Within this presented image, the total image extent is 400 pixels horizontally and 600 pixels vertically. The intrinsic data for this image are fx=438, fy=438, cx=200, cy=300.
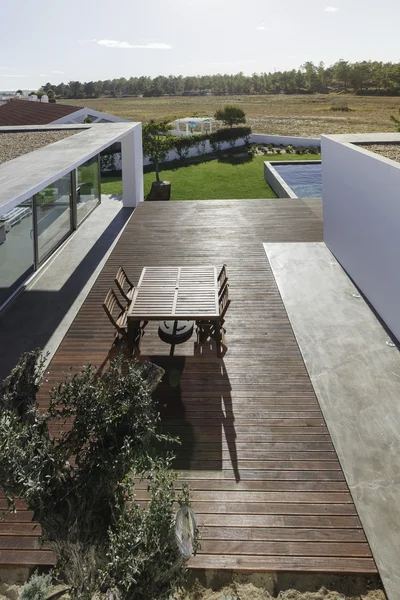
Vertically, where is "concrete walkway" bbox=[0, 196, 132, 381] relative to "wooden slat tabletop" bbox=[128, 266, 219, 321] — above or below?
below

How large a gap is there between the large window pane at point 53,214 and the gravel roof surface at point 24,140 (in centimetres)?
87

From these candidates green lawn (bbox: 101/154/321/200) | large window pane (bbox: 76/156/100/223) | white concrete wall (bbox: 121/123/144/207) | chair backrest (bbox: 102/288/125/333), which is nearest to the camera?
chair backrest (bbox: 102/288/125/333)

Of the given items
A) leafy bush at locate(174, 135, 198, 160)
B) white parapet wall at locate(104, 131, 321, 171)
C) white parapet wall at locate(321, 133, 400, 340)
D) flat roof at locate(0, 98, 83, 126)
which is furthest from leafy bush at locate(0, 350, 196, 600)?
leafy bush at locate(174, 135, 198, 160)

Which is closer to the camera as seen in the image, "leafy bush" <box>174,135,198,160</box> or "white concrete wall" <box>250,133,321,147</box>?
"leafy bush" <box>174,135,198,160</box>

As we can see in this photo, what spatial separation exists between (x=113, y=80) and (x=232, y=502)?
154 metres

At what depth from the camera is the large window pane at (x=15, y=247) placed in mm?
7596

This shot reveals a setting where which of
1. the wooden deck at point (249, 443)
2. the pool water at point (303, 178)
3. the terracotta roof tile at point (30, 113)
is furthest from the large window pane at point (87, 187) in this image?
the pool water at point (303, 178)

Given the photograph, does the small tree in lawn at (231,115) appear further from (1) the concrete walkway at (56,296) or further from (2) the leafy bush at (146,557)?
(2) the leafy bush at (146,557)

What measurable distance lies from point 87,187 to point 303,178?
1041cm

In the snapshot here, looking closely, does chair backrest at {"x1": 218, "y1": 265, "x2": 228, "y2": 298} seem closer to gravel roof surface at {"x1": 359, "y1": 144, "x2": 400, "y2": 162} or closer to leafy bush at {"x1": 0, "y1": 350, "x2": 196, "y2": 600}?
gravel roof surface at {"x1": 359, "y1": 144, "x2": 400, "y2": 162}

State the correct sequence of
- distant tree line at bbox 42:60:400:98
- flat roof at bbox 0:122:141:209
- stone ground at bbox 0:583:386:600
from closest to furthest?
stone ground at bbox 0:583:386:600 → flat roof at bbox 0:122:141:209 → distant tree line at bbox 42:60:400:98

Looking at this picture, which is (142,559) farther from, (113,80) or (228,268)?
(113,80)

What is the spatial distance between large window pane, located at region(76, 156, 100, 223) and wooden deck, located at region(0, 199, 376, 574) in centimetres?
388

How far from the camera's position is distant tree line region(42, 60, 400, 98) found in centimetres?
9938
